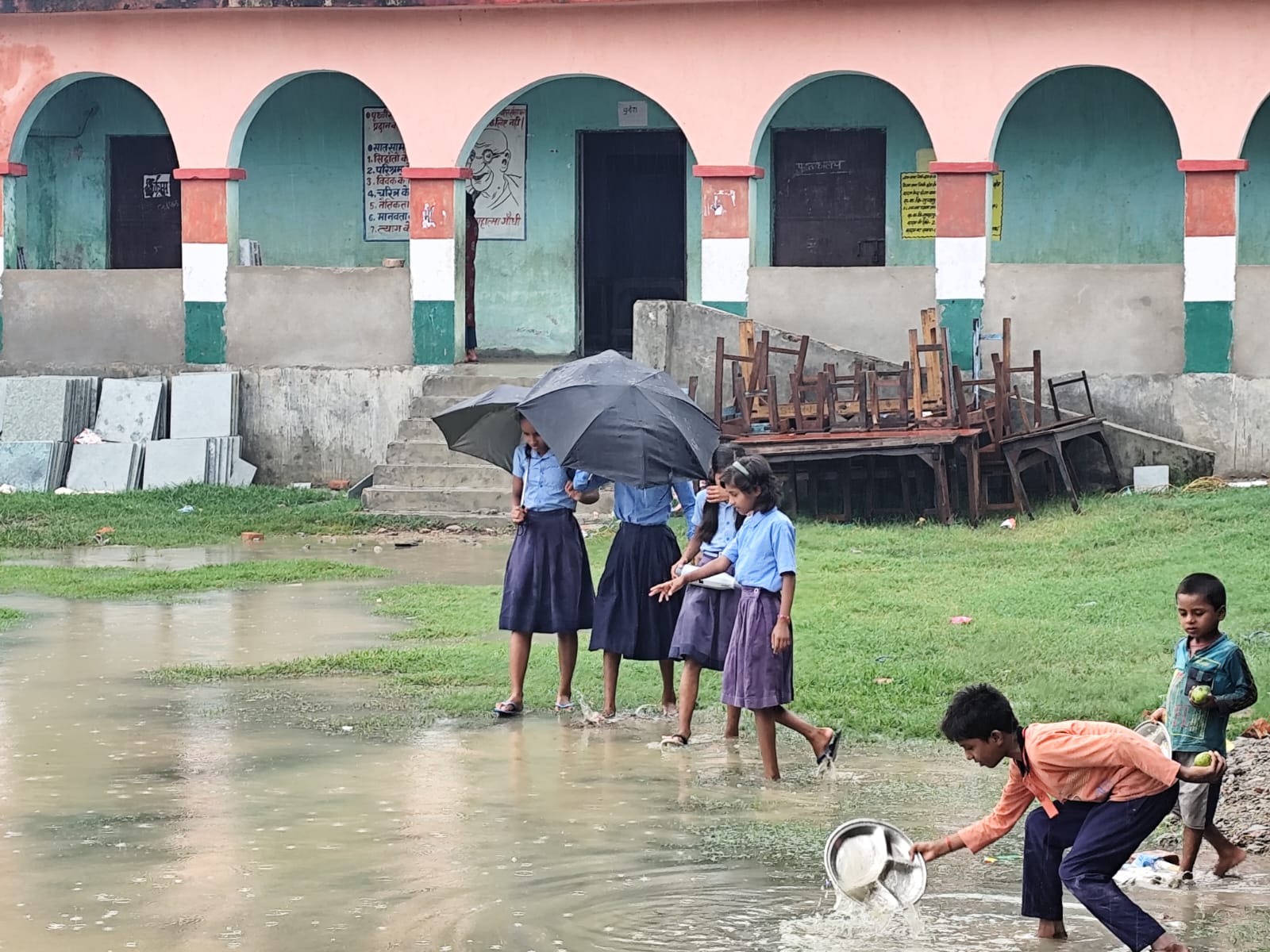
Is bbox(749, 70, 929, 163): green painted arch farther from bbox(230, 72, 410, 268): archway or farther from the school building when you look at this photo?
bbox(230, 72, 410, 268): archway

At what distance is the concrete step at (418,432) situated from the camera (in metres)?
17.2

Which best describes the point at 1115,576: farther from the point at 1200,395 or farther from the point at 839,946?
the point at 839,946

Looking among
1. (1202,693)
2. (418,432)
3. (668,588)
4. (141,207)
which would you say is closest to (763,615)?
(668,588)

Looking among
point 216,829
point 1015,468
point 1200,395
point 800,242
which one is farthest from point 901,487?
point 216,829

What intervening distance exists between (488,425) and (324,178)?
38.8 feet

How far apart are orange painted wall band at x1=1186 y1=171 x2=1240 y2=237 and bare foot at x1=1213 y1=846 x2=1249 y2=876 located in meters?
11.5

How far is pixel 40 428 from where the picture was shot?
18.0 metres

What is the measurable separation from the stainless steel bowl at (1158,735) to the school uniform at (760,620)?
1.80 metres

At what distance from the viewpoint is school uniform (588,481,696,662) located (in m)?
8.84

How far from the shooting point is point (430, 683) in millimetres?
9625

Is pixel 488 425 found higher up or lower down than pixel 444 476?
higher up

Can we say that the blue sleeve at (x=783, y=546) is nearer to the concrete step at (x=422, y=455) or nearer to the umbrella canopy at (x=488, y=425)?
the umbrella canopy at (x=488, y=425)

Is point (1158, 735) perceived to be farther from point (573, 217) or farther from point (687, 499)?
point (573, 217)

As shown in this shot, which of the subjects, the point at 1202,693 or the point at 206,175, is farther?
the point at 206,175
